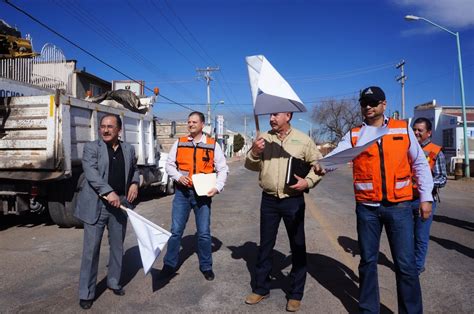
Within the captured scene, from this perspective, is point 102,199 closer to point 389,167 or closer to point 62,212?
point 389,167

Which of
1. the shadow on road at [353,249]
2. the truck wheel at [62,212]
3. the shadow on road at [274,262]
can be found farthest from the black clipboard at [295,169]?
the truck wheel at [62,212]

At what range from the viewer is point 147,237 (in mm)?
4207

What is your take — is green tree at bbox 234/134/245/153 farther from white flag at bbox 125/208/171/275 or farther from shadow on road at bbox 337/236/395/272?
white flag at bbox 125/208/171/275

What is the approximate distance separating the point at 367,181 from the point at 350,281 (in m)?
1.82

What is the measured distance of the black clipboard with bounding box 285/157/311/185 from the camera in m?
3.95

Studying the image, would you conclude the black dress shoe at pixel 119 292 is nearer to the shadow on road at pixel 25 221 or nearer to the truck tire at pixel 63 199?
the truck tire at pixel 63 199

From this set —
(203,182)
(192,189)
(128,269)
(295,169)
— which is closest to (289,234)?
(295,169)

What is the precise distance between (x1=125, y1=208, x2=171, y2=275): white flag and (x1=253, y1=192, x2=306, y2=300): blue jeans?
988mm

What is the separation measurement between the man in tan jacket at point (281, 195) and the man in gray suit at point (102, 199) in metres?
1.31

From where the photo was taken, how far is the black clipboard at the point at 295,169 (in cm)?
395

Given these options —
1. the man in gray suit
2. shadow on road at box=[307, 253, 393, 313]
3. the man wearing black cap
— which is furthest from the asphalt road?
the man wearing black cap

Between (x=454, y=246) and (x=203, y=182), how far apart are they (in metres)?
4.31

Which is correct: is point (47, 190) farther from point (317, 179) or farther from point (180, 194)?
point (317, 179)

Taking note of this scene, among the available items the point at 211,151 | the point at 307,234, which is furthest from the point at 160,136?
the point at 211,151
